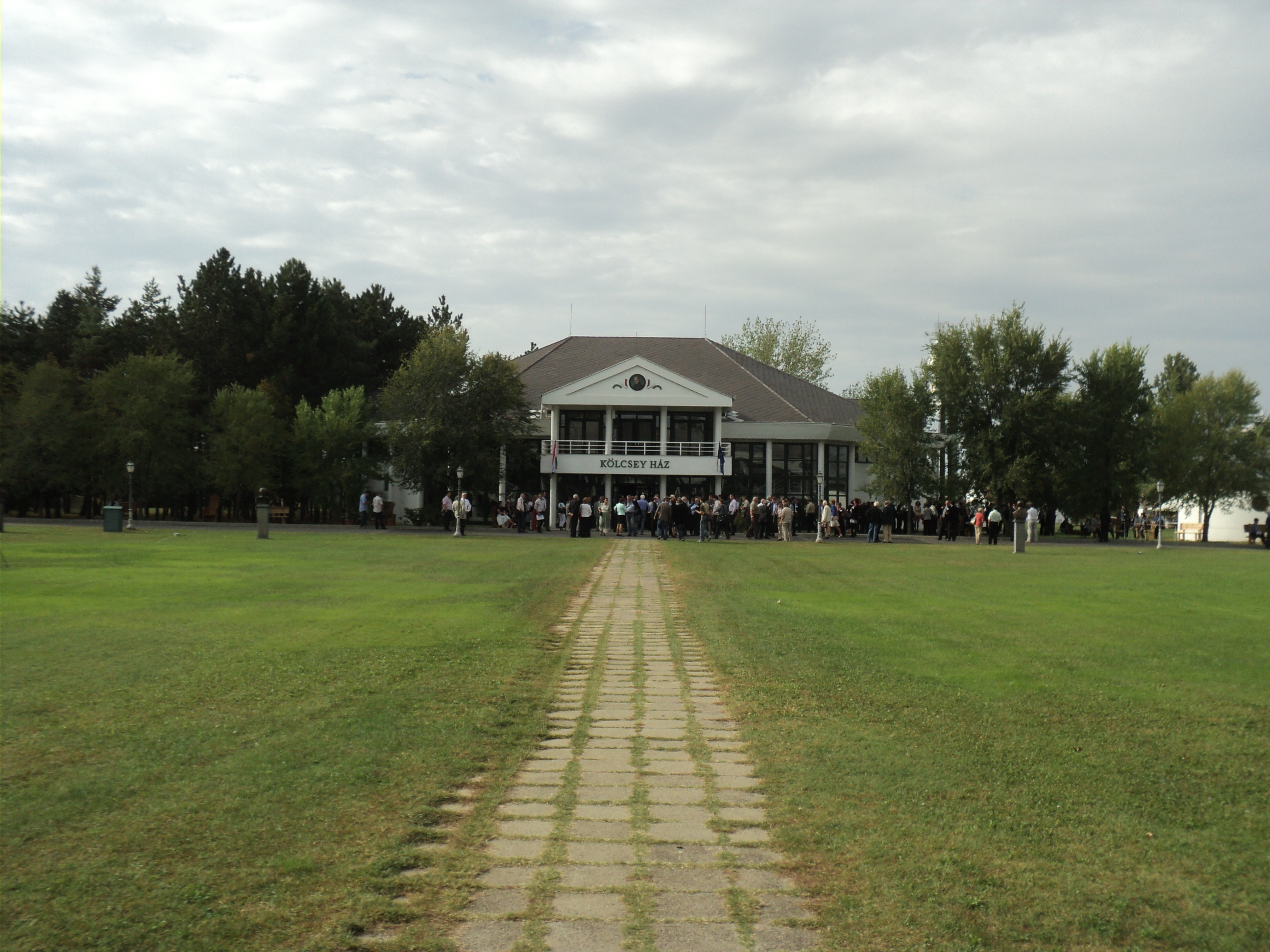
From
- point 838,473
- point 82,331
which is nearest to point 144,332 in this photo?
point 82,331

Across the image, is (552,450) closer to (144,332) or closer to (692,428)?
(692,428)

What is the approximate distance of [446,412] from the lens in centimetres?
4853

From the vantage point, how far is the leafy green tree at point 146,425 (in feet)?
163

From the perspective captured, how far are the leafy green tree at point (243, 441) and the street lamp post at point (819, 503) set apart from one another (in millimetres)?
27128

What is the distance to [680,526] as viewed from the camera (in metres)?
41.5

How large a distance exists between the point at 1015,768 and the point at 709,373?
59.1 m

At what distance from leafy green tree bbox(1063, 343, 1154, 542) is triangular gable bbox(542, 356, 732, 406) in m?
19.4

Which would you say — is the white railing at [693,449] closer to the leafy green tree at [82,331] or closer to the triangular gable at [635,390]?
the triangular gable at [635,390]

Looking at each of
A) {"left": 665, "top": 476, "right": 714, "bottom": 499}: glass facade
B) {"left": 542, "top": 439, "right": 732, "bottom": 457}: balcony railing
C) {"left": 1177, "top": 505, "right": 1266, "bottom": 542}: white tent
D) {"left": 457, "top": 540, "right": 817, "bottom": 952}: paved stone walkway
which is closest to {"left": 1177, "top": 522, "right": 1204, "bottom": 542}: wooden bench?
{"left": 1177, "top": 505, "right": 1266, "bottom": 542}: white tent

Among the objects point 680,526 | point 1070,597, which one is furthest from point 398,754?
point 680,526

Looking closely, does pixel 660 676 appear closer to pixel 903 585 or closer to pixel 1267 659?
pixel 1267 659

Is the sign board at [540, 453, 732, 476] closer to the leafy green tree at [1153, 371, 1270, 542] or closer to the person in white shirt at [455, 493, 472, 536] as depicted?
the person in white shirt at [455, 493, 472, 536]

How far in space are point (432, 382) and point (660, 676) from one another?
4111 centimetres

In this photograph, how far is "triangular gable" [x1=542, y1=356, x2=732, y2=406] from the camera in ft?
186
